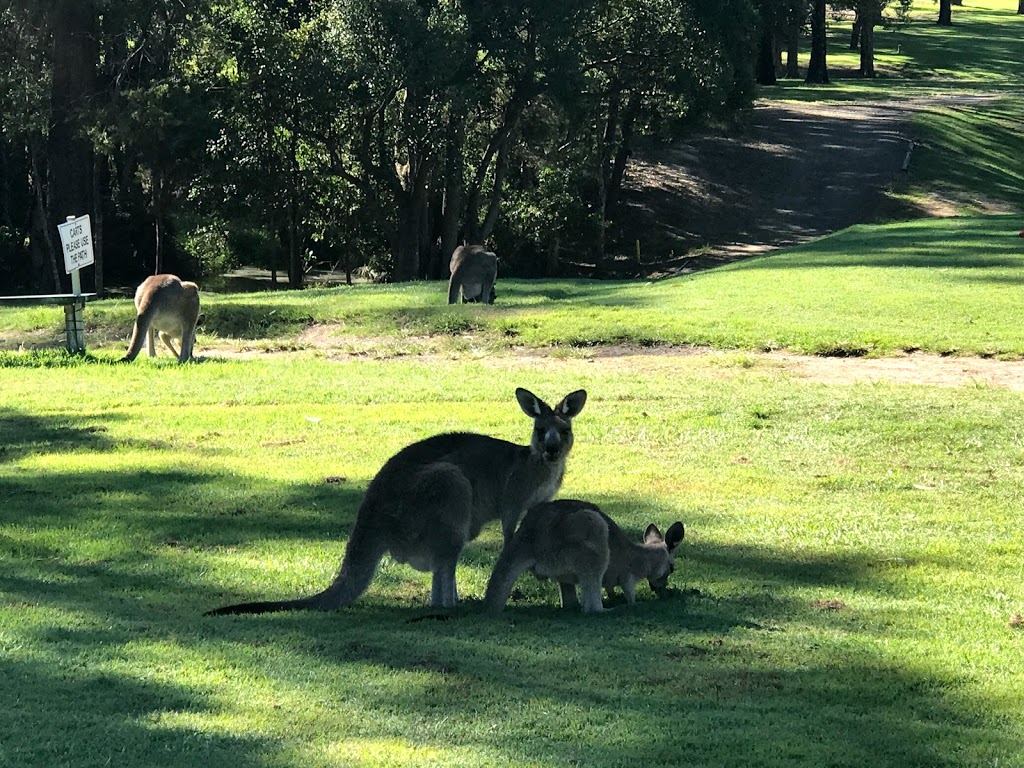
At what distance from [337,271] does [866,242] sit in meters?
19.2

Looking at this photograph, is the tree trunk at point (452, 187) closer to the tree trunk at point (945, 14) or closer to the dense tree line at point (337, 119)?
→ the dense tree line at point (337, 119)

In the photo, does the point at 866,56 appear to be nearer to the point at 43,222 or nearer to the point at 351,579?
the point at 43,222

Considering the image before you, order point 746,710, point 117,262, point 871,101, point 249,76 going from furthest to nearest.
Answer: point 871,101 → point 117,262 → point 249,76 → point 746,710

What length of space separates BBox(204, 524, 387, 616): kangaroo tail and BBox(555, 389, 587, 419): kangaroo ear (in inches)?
59.6

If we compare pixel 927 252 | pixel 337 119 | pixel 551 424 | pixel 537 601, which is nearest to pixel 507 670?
pixel 537 601

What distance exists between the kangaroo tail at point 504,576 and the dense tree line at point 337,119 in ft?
81.9

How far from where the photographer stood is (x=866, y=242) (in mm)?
29719

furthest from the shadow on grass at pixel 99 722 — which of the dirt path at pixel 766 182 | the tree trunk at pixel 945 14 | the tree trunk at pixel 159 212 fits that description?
the tree trunk at pixel 945 14

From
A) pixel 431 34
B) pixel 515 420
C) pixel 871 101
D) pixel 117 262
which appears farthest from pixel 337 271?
pixel 515 420

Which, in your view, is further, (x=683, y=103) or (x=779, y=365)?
(x=683, y=103)

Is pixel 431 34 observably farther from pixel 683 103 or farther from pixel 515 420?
pixel 515 420

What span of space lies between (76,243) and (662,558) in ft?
44.0

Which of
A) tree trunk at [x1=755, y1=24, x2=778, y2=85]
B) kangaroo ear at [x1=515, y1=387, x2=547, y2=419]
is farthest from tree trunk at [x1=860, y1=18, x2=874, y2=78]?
kangaroo ear at [x1=515, y1=387, x2=547, y2=419]

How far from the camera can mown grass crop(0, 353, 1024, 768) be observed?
5555 mm
